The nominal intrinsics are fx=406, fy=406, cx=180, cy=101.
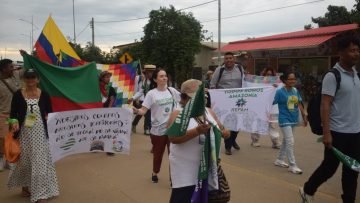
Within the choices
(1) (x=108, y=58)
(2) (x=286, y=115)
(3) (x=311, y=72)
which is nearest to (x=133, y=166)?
(2) (x=286, y=115)

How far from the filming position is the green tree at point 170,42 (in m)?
A: 28.5

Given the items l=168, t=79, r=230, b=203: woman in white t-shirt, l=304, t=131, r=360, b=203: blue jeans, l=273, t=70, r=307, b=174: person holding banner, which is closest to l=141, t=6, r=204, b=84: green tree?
l=273, t=70, r=307, b=174: person holding banner

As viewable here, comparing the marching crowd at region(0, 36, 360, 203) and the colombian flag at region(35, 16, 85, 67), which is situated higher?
the colombian flag at region(35, 16, 85, 67)

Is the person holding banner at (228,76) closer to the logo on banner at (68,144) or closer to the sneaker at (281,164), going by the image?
the sneaker at (281,164)

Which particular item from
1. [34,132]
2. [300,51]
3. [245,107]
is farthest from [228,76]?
[300,51]

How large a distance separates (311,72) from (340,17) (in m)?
14.1

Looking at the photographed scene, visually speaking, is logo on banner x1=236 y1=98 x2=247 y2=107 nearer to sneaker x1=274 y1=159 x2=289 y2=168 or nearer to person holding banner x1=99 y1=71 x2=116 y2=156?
sneaker x1=274 y1=159 x2=289 y2=168

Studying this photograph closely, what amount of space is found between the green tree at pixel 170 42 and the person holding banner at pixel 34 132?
23.5 metres

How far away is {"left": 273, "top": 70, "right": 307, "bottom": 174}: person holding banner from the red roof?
12037mm

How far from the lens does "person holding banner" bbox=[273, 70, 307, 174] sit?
6434 mm

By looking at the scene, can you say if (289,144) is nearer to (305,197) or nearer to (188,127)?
(305,197)

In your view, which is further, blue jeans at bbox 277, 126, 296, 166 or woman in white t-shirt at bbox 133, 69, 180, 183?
blue jeans at bbox 277, 126, 296, 166

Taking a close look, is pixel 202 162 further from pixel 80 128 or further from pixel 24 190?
pixel 24 190

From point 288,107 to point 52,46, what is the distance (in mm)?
4362
